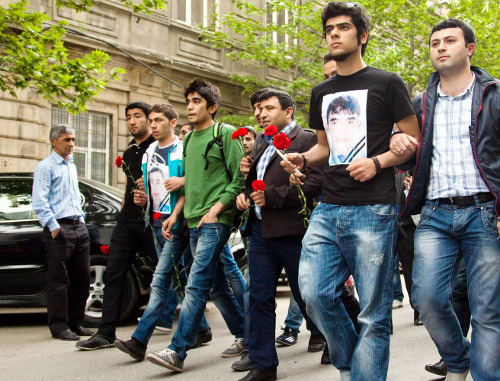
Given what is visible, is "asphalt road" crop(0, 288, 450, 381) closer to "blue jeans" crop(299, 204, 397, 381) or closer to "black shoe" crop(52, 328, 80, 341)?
"black shoe" crop(52, 328, 80, 341)

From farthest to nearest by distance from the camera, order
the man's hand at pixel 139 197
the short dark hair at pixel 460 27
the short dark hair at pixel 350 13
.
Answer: the man's hand at pixel 139 197
the short dark hair at pixel 460 27
the short dark hair at pixel 350 13

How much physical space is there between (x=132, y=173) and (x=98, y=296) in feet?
6.14

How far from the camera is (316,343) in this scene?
19.8 feet

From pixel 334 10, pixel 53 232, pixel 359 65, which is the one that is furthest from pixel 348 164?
pixel 53 232

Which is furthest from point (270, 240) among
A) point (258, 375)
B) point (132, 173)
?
point (132, 173)

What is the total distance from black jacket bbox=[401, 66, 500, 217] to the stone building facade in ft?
39.6

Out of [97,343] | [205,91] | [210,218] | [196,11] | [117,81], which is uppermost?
[196,11]

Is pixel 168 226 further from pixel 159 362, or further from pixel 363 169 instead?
pixel 363 169

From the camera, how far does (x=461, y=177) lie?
3840mm

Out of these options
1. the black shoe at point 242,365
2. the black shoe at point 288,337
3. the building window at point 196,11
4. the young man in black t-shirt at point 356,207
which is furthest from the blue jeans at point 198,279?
the building window at point 196,11

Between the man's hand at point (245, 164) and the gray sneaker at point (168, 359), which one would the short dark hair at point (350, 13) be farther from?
the gray sneaker at point (168, 359)

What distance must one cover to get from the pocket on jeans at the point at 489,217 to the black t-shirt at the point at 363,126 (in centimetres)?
48

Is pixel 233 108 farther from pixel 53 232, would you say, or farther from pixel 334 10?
pixel 334 10

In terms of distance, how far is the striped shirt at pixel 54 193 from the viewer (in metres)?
7.05
